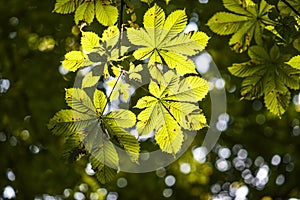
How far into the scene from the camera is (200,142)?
3.39 meters

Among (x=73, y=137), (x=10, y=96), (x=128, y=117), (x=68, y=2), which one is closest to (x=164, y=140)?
(x=128, y=117)

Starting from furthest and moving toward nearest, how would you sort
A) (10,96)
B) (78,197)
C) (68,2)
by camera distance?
1. (78,197)
2. (10,96)
3. (68,2)

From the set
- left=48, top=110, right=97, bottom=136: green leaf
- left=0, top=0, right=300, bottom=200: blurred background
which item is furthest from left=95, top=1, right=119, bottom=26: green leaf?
left=0, top=0, right=300, bottom=200: blurred background

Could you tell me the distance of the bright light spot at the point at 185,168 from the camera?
353 cm

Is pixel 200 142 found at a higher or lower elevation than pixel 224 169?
higher

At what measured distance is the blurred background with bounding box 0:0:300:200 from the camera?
9.04ft

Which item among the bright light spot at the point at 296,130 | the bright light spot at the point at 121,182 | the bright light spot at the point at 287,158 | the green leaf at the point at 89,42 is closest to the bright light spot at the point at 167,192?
the bright light spot at the point at 121,182

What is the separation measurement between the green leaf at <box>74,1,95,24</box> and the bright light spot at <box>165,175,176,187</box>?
2554 mm

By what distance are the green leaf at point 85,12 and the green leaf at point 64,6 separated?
2 cm

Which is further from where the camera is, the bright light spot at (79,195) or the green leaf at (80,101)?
the bright light spot at (79,195)

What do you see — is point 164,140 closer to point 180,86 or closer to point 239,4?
point 180,86

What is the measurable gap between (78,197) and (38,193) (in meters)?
0.29

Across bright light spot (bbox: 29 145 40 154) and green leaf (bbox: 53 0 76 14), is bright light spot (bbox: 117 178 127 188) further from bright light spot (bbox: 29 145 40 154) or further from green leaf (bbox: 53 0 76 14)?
green leaf (bbox: 53 0 76 14)

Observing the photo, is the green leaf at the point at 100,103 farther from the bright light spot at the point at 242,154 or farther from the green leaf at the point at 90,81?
the bright light spot at the point at 242,154
